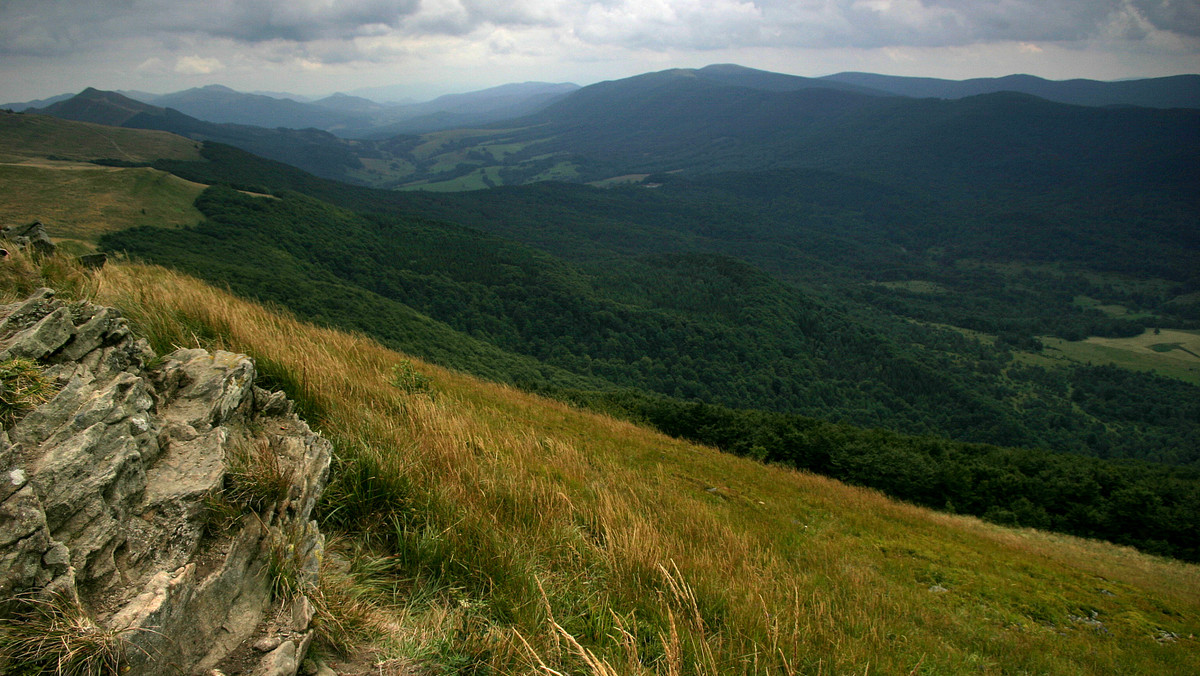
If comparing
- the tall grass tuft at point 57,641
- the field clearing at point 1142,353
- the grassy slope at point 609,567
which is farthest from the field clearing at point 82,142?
the field clearing at point 1142,353

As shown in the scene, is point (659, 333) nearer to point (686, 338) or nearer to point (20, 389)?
point (686, 338)

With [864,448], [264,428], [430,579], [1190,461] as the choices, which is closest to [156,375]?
[264,428]

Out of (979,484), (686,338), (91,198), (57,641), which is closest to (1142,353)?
(686,338)

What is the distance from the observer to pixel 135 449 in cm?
250

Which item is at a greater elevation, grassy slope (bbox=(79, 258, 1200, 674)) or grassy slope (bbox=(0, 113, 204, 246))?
grassy slope (bbox=(0, 113, 204, 246))

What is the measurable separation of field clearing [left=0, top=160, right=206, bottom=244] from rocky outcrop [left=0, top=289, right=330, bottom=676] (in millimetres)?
69299

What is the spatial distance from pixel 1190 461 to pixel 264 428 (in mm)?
119871

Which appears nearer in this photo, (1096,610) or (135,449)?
(135,449)

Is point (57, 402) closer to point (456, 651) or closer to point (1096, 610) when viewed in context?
point (456, 651)

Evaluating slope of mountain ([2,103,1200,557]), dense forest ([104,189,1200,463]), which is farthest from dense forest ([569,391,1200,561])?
dense forest ([104,189,1200,463])

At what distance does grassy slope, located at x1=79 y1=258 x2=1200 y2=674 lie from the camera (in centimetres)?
287

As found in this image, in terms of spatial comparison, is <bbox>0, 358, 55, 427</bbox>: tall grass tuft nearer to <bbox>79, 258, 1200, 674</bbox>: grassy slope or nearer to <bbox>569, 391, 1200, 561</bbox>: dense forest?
<bbox>79, 258, 1200, 674</bbox>: grassy slope

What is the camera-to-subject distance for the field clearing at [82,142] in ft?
413

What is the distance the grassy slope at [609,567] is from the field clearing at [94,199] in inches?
2687
